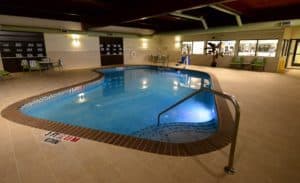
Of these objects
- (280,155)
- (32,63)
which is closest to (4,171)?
(280,155)

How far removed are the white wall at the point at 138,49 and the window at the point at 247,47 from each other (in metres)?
6.69

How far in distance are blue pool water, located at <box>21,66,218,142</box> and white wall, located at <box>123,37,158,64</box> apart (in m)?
6.64

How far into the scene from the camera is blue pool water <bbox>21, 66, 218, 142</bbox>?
328 centimetres

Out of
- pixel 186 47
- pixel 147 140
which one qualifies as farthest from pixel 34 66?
pixel 186 47

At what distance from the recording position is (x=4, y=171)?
5.42ft

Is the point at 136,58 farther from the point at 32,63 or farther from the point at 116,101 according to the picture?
the point at 116,101

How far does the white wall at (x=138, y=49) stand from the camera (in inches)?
482

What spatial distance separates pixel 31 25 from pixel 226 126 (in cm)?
917

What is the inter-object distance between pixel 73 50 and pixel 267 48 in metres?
10.8

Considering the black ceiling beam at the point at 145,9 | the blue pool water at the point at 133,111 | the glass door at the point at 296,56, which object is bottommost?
the blue pool water at the point at 133,111

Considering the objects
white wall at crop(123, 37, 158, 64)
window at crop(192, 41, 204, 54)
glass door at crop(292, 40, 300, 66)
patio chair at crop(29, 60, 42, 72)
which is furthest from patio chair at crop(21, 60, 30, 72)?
glass door at crop(292, 40, 300, 66)

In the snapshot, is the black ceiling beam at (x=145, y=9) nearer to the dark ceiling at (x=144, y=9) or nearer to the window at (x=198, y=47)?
the dark ceiling at (x=144, y=9)

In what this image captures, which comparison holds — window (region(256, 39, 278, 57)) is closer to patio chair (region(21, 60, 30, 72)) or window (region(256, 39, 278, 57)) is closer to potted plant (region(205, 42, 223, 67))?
potted plant (region(205, 42, 223, 67))

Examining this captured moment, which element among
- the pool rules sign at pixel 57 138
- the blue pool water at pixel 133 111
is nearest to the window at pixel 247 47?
the blue pool water at pixel 133 111
